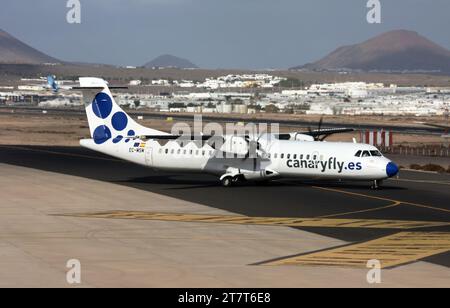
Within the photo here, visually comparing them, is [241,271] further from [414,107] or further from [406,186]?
[414,107]

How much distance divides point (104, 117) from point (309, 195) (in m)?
14.0

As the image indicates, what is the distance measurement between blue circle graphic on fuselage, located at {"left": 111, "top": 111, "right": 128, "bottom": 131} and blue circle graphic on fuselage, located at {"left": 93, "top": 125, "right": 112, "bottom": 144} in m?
0.52

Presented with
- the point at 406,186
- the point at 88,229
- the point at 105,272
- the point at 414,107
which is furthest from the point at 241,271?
the point at 414,107

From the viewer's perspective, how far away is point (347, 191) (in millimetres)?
52781

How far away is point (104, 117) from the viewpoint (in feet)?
185

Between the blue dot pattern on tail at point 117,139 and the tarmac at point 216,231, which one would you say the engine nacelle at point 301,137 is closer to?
Result: the tarmac at point 216,231

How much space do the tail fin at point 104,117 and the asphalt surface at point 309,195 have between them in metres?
3.02

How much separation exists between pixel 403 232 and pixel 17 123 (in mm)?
104062

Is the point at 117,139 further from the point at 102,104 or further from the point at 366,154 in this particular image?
the point at 366,154

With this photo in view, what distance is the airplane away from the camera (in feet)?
170

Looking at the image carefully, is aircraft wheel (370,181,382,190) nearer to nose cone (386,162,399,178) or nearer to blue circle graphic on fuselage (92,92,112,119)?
nose cone (386,162,399,178)

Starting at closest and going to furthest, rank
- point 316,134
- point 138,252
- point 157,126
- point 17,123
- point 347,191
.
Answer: point 138,252
point 347,191
point 316,134
point 157,126
point 17,123

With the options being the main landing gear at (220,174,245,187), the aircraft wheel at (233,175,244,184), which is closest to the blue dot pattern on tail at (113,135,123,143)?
the main landing gear at (220,174,245,187)

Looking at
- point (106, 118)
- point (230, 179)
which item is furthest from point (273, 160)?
point (106, 118)
